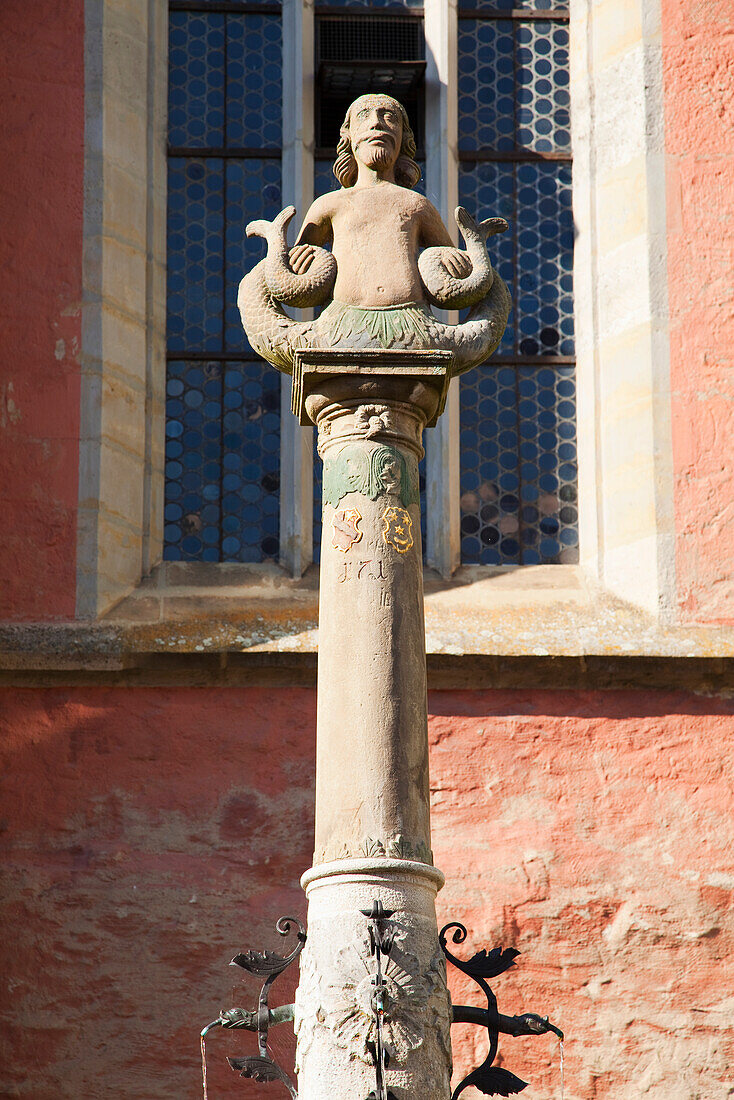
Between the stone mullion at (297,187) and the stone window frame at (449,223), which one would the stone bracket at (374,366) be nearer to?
the stone window frame at (449,223)


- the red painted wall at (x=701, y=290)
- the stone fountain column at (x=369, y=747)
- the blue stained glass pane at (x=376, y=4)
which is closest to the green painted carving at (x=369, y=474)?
the stone fountain column at (x=369, y=747)

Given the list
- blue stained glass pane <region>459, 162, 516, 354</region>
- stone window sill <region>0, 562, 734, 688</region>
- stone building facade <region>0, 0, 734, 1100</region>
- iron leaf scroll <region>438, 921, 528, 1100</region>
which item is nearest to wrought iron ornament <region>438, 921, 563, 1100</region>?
iron leaf scroll <region>438, 921, 528, 1100</region>

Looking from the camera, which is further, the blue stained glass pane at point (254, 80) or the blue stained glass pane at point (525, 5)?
the blue stained glass pane at point (525, 5)

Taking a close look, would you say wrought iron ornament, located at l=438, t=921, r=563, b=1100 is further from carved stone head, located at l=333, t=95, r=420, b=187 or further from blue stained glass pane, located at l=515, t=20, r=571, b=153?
blue stained glass pane, located at l=515, t=20, r=571, b=153

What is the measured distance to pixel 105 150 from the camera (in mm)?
7684

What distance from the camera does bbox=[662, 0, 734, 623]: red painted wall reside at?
713 centimetres

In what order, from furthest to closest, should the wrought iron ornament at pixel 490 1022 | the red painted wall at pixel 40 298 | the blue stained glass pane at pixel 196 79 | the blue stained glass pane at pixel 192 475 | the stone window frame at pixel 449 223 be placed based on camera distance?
the blue stained glass pane at pixel 196 79, the blue stained glass pane at pixel 192 475, the stone window frame at pixel 449 223, the red painted wall at pixel 40 298, the wrought iron ornament at pixel 490 1022

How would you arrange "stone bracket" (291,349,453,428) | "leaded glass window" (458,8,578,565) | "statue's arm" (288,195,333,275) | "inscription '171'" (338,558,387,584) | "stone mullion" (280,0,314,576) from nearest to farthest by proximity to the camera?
"inscription '171'" (338,558,387,584) < "stone bracket" (291,349,453,428) < "statue's arm" (288,195,333,275) < "stone mullion" (280,0,314,576) < "leaded glass window" (458,8,578,565)

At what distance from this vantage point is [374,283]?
4773 millimetres

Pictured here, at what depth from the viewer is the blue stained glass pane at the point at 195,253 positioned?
8008 millimetres

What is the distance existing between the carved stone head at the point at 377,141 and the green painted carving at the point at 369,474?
99 cm

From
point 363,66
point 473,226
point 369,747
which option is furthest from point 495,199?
point 369,747

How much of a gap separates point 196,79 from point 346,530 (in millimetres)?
4591

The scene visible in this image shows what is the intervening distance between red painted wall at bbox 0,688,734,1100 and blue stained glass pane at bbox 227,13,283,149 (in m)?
3.02
